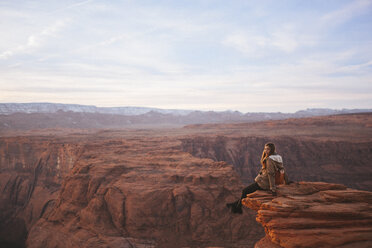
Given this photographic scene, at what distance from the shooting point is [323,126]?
63.7 meters

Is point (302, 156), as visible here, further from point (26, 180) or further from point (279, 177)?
point (26, 180)

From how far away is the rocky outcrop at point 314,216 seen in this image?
224 inches

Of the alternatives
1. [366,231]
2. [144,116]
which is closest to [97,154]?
[366,231]

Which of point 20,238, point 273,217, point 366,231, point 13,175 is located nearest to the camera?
point 366,231

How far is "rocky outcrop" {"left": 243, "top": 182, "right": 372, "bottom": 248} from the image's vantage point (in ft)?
18.7

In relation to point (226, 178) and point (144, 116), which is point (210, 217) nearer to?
point (226, 178)

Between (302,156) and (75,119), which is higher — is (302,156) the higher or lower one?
the lower one

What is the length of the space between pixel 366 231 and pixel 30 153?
40789mm

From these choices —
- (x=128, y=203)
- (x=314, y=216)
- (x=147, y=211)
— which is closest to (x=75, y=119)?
(x=128, y=203)

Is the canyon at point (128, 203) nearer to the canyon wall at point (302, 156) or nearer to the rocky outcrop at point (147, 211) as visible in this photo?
the rocky outcrop at point (147, 211)

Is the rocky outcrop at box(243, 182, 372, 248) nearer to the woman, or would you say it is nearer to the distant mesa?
the woman

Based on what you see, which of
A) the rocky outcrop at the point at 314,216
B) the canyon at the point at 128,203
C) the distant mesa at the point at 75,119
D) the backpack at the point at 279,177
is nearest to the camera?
the rocky outcrop at the point at 314,216

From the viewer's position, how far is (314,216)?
612 cm

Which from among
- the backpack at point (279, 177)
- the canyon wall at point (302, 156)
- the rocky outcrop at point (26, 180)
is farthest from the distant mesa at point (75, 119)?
the backpack at point (279, 177)
